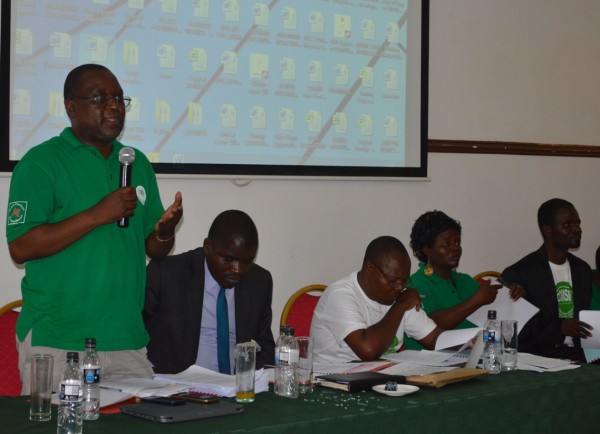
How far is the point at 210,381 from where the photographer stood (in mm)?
2584

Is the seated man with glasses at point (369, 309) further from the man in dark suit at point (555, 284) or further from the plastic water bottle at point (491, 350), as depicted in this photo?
the man in dark suit at point (555, 284)

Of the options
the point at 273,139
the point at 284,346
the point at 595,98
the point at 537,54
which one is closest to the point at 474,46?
the point at 537,54

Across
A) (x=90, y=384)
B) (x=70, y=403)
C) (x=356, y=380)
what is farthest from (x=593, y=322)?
(x=70, y=403)

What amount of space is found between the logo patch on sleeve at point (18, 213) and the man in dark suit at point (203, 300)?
0.65 m

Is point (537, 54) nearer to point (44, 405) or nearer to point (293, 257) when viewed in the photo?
point (293, 257)

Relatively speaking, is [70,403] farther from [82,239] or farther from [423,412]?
[423,412]

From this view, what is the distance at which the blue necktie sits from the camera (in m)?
3.17

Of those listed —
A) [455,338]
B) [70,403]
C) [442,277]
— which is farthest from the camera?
[442,277]

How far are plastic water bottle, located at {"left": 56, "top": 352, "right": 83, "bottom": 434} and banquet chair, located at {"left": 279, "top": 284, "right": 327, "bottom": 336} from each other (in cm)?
209

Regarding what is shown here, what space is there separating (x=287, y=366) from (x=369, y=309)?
41.5 inches

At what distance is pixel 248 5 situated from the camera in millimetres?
4395

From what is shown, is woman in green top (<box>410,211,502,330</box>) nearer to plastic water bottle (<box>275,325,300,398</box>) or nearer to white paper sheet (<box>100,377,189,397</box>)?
plastic water bottle (<box>275,325,300,398</box>)

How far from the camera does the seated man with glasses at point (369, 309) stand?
334 cm

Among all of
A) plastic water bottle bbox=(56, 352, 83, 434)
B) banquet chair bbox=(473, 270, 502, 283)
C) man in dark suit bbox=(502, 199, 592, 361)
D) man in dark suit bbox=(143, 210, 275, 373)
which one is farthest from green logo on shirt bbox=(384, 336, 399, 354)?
plastic water bottle bbox=(56, 352, 83, 434)
